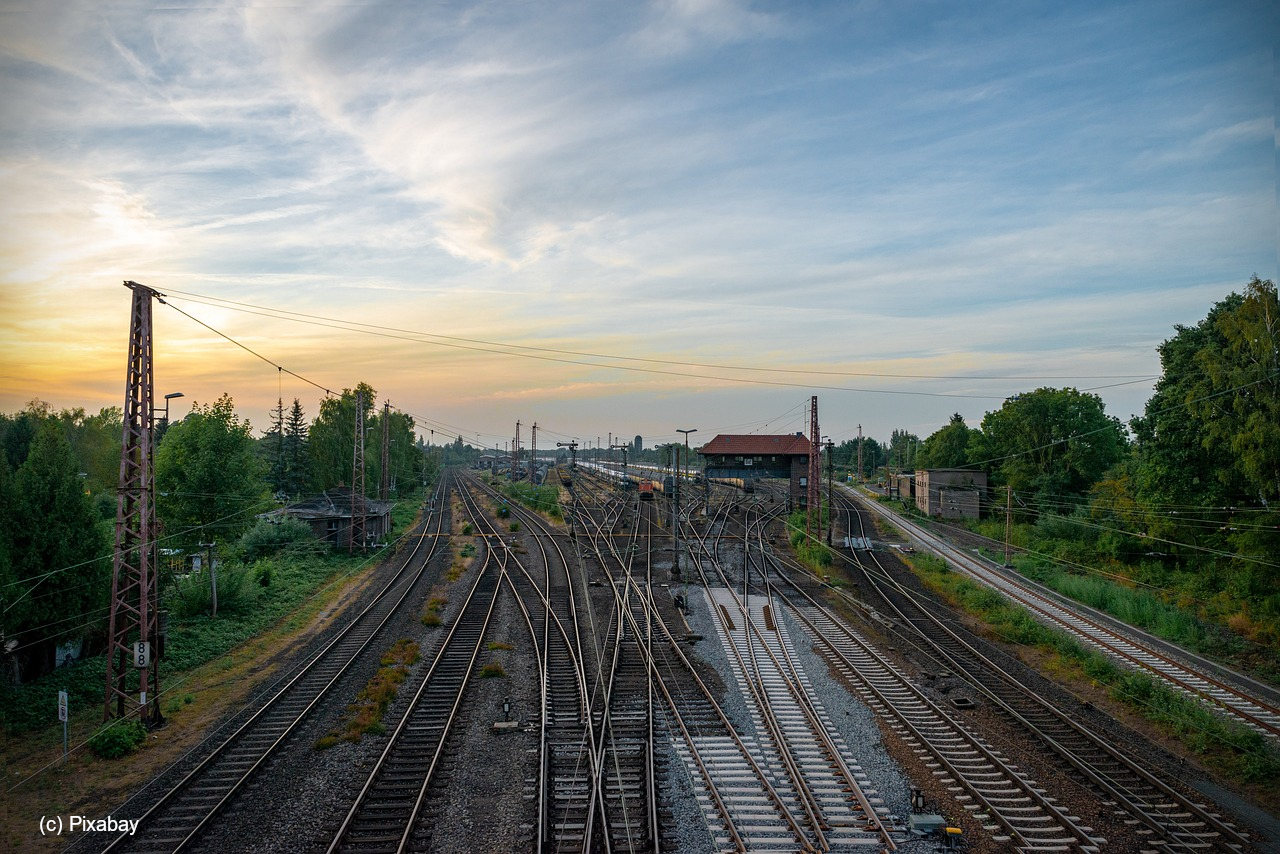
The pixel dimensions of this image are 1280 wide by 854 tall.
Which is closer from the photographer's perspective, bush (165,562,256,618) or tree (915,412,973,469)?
bush (165,562,256,618)

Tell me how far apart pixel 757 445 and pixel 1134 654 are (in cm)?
4243

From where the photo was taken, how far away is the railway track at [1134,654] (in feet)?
50.3

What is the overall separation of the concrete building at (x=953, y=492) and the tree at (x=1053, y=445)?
2019 mm

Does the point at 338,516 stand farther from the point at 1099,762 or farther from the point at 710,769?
the point at 1099,762

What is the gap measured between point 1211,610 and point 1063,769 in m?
16.7

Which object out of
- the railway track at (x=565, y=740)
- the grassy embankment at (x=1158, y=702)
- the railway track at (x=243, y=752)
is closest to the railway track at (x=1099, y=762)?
the grassy embankment at (x=1158, y=702)

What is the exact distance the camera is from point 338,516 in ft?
116

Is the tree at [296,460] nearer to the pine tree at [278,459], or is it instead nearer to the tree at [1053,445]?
the pine tree at [278,459]

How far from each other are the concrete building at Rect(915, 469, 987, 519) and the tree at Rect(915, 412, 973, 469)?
9.39 m

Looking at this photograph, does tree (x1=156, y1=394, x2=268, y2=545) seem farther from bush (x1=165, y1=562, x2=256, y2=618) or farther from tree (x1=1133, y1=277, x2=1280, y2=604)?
tree (x1=1133, y1=277, x2=1280, y2=604)

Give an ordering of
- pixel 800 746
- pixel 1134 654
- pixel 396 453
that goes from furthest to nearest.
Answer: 1. pixel 396 453
2. pixel 1134 654
3. pixel 800 746

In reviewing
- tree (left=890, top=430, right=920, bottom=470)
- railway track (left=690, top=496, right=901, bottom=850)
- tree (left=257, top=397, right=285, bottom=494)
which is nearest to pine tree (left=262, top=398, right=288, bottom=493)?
tree (left=257, top=397, right=285, bottom=494)

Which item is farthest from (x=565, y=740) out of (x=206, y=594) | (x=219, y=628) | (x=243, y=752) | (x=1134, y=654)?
(x=1134, y=654)

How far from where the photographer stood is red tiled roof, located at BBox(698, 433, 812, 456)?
60.2 metres
